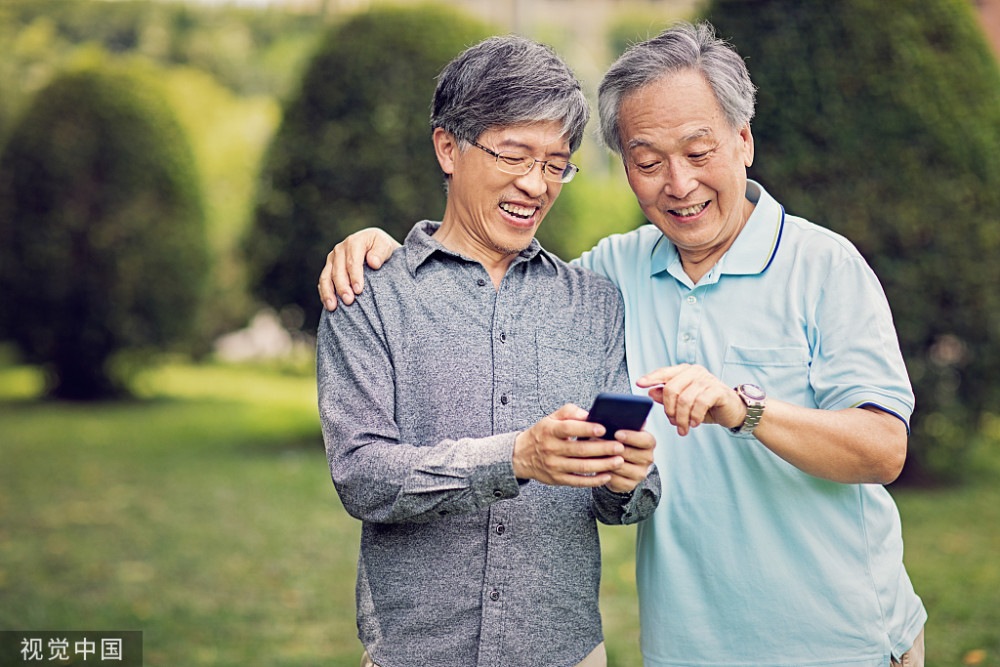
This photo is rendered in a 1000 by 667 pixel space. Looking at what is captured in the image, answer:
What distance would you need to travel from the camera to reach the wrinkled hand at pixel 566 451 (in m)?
1.89

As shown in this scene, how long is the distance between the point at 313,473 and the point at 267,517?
1.36 meters

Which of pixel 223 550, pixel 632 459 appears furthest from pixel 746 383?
pixel 223 550

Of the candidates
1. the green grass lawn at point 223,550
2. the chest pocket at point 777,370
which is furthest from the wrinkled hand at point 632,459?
the green grass lawn at point 223,550

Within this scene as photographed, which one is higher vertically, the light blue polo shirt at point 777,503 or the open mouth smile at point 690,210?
the open mouth smile at point 690,210

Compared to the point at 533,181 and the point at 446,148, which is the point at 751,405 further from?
the point at 446,148

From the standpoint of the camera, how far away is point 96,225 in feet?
39.7

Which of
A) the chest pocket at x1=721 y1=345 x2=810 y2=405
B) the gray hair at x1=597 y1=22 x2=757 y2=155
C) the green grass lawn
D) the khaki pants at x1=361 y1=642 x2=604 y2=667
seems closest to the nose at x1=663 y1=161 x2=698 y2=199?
the gray hair at x1=597 y1=22 x2=757 y2=155

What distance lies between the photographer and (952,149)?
6.42 meters

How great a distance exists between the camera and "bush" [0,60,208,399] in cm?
1205

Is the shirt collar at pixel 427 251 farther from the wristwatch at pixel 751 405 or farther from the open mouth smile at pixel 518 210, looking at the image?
the wristwatch at pixel 751 405

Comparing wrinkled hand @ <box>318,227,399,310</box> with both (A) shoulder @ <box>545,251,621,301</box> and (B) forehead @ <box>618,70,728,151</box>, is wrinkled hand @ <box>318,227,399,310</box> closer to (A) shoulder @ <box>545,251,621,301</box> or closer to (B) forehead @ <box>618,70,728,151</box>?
(A) shoulder @ <box>545,251,621,301</box>

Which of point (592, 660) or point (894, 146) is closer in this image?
point (592, 660)

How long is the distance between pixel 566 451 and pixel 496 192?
750mm

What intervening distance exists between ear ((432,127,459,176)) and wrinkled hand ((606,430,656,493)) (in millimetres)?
878
